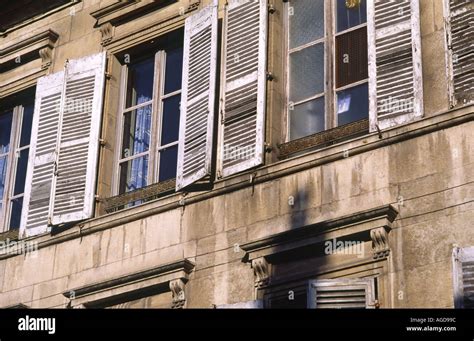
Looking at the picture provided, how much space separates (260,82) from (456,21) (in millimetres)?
2327

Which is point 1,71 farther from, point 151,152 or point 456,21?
point 456,21

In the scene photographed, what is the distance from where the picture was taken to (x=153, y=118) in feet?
52.3

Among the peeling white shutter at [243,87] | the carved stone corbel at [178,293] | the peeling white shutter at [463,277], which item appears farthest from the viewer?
the peeling white shutter at [243,87]

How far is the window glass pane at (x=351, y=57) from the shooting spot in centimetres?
1420

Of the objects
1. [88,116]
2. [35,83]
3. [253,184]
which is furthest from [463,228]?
[35,83]

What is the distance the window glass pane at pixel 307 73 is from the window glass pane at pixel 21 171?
4044mm

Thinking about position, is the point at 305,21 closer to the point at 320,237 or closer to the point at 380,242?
the point at 320,237

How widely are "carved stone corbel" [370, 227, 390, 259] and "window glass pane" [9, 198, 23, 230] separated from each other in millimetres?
5559

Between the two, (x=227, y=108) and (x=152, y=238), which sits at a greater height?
(x=227, y=108)

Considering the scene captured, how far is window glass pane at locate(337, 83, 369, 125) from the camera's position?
14.0 metres

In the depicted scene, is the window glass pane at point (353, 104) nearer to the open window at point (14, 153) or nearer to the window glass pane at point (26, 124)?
the open window at point (14, 153)

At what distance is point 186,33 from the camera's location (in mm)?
15539

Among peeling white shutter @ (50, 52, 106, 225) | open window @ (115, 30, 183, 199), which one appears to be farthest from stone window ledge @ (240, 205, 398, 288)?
peeling white shutter @ (50, 52, 106, 225)

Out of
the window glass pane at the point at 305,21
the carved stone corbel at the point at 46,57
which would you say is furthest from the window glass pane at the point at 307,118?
the carved stone corbel at the point at 46,57
